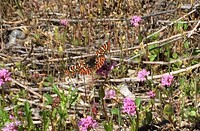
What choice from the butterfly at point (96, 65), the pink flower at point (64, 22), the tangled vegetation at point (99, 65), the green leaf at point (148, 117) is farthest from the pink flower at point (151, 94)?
the pink flower at point (64, 22)

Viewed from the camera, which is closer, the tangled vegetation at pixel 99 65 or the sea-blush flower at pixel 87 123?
the sea-blush flower at pixel 87 123

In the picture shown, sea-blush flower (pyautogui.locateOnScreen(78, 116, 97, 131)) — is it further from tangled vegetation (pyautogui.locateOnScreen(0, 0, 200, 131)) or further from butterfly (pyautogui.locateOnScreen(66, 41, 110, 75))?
butterfly (pyautogui.locateOnScreen(66, 41, 110, 75))

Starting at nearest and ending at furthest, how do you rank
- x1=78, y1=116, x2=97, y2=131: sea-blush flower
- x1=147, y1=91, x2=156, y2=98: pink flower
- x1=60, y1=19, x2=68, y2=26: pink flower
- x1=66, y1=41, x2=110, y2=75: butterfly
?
x1=78, y1=116, x2=97, y2=131: sea-blush flower
x1=66, y1=41, x2=110, y2=75: butterfly
x1=147, y1=91, x2=156, y2=98: pink flower
x1=60, y1=19, x2=68, y2=26: pink flower

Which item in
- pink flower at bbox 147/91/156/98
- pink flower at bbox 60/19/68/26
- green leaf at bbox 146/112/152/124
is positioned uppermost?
pink flower at bbox 60/19/68/26

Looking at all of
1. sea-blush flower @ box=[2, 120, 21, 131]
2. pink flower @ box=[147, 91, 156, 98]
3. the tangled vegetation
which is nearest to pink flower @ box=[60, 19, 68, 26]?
the tangled vegetation

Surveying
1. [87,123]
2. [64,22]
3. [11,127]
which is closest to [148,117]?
[87,123]

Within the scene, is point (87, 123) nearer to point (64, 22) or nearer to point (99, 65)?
point (99, 65)

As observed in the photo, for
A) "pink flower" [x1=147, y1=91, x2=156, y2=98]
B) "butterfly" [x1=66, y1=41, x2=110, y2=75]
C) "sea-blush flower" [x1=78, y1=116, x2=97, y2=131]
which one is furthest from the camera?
"pink flower" [x1=147, y1=91, x2=156, y2=98]

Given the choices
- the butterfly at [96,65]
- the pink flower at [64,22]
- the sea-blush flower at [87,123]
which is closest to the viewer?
the sea-blush flower at [87,123]

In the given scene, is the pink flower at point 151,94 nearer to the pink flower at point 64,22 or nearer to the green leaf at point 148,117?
the green leaf at point 148,117

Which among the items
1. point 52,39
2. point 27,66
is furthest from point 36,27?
point 27,66

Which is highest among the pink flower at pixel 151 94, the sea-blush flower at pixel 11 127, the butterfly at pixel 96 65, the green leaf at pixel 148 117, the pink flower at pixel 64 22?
the pink flower at pixel 64 22
